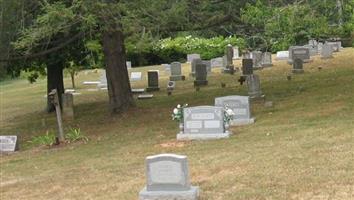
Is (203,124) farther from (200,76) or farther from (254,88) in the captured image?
(200,76)

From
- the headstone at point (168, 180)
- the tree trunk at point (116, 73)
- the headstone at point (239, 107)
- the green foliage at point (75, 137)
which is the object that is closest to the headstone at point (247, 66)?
the tree trunk at point (116, 73)

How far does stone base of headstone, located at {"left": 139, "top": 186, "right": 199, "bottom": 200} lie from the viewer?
7.99 meters

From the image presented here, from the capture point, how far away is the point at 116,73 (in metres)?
18.2

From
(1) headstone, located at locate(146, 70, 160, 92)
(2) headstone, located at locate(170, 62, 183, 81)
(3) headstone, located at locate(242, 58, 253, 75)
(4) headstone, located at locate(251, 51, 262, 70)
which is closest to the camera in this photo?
(3) headstone, located at locate(242, 58, 253, 75)

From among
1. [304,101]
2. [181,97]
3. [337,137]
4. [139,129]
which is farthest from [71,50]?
[337,137]

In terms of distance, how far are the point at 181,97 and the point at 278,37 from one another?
239 inches

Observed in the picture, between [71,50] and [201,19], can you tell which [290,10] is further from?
[71,50]

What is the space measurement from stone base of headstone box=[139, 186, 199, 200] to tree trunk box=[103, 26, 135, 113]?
1020cm

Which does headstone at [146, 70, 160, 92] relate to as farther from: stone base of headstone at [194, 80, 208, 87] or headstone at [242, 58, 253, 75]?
headstone at [242, 58, 253, 75]

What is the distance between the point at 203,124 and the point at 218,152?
1874mm

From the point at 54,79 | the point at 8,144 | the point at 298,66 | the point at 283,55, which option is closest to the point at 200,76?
the point at 298,66

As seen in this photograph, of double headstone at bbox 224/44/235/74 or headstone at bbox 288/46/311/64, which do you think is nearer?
double headstone at bbox 224/44/235/74

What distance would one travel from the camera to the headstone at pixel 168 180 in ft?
26.5

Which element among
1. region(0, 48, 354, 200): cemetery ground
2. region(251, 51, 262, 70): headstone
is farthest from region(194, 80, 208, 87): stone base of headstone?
region(251, 51, 262, 70): headstone
